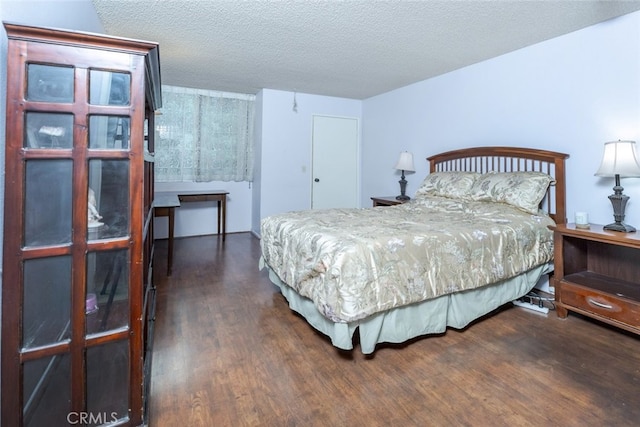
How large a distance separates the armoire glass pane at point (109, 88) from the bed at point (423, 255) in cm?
118

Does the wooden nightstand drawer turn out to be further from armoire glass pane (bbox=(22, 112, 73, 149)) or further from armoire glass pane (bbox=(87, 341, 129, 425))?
armoire glass pane (bbox=(22, 112, 73, 149))

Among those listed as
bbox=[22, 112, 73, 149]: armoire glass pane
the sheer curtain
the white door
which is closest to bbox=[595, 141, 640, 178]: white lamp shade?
bbox=[22, 112, 73, 149]: armoire glass pane

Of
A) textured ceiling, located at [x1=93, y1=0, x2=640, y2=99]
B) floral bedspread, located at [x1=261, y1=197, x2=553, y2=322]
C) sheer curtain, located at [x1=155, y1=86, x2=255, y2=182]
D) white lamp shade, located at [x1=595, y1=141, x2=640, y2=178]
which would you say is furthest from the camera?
sheer curtain, located at [x1=155, y1=86, x2=255, y2=182]

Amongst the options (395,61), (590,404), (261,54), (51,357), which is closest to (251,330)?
(51,357)

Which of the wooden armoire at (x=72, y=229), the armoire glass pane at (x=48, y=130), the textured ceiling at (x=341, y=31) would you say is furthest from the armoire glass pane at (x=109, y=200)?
the textured ceiling at (x=341, y=31)

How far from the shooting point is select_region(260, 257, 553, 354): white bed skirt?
183 centimetres

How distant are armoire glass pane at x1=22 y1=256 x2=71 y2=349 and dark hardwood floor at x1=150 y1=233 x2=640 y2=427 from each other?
22.6 inches

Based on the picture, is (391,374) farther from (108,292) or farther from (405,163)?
(405,163)

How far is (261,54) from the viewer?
3.37 m

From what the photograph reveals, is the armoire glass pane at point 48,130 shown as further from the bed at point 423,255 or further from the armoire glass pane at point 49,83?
the bed at point 423,255

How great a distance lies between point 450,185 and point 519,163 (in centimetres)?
64

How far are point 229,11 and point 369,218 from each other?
192 centimetres

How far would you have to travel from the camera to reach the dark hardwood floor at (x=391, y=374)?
A: 1.43 m

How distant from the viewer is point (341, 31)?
2.77m
